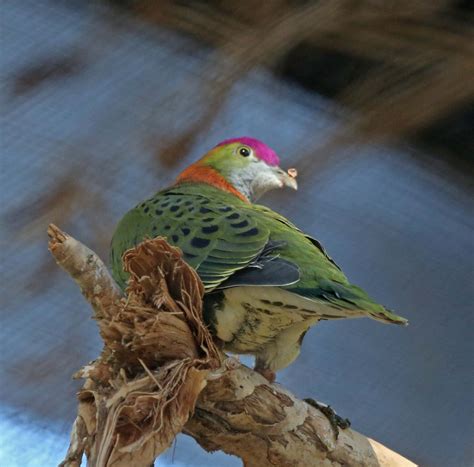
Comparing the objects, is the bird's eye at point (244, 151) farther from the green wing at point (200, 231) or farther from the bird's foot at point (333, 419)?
the bird's foot at point (333, 419)

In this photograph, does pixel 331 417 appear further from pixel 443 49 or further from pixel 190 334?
pixel 443 49

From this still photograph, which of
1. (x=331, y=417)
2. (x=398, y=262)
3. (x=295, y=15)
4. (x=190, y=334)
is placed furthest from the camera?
(x=398, y=262)

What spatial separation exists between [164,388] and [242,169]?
0.63 metres

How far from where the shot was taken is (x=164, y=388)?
98cm

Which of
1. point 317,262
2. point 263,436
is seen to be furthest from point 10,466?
point 317,262

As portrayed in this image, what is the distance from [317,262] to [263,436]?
0.88ft

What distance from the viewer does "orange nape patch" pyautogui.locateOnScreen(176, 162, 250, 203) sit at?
1.48m

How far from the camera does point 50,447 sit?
5.49 ft

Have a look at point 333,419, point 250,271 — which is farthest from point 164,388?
point 333,419

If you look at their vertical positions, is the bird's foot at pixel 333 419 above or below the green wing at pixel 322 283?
below

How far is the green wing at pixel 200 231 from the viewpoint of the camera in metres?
1.10

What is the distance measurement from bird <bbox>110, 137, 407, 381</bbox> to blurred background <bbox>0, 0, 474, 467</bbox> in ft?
1.09

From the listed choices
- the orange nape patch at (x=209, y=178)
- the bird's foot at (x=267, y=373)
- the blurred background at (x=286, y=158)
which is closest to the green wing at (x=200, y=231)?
the orange nape patch at (x=209, y=178)

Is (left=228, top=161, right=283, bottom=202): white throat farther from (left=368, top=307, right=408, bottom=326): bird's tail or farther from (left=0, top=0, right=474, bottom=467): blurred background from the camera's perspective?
(left=368, top=307, right=408, bottom=326): bird's tail
